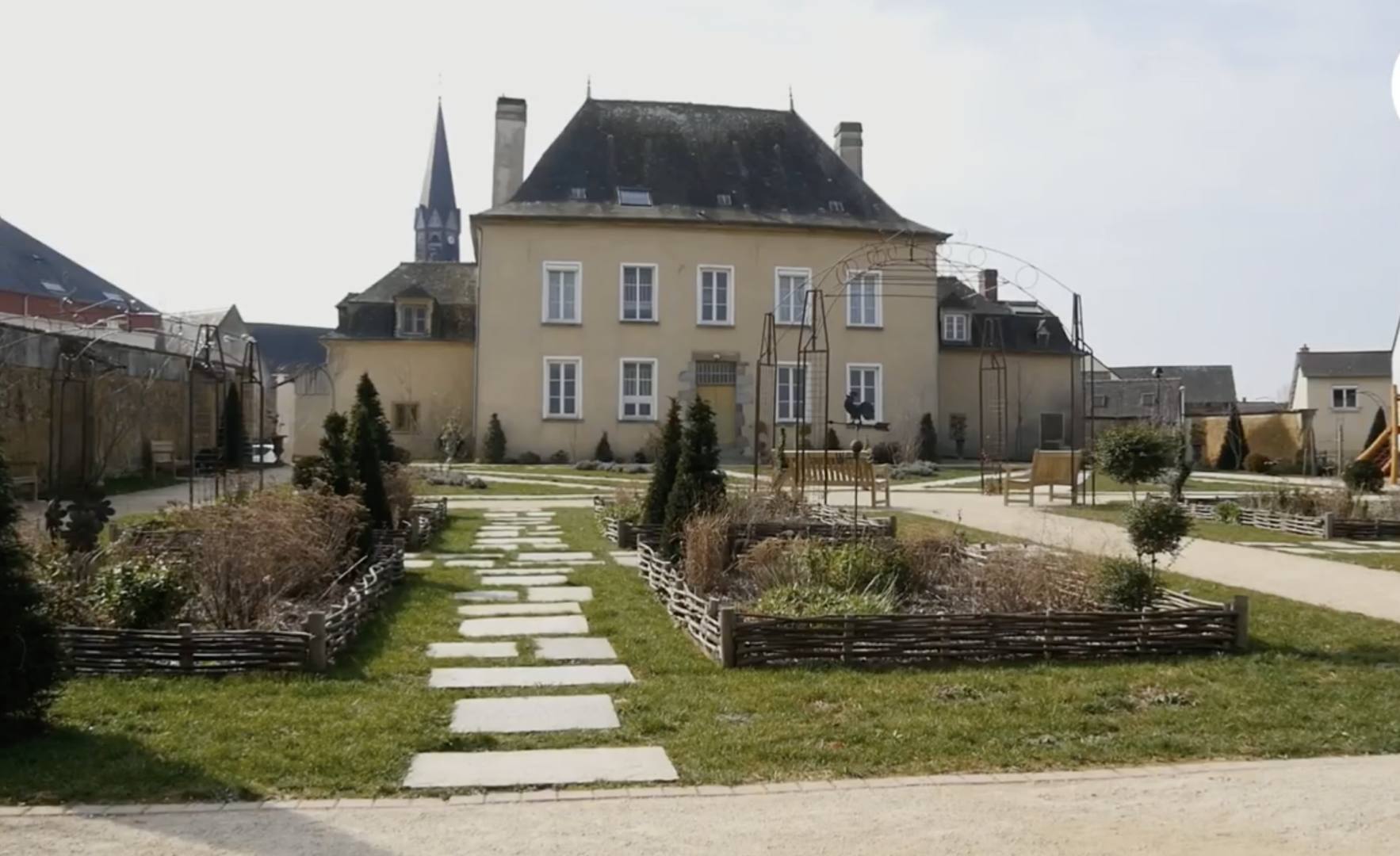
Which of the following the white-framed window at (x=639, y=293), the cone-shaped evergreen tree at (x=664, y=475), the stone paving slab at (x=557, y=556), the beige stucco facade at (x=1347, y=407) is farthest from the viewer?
the beige stucco facade at (x=1347, y=407)

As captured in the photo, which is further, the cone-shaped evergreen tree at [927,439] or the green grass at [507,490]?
the cone-shaped evergreen tree at [927,439]

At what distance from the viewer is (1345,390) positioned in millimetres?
45375

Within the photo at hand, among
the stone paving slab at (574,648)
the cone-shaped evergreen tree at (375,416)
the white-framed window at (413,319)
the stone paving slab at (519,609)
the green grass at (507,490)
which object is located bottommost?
the stone paving slab at (574,648)

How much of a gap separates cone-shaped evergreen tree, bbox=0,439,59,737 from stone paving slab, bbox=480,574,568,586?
16.2 ft

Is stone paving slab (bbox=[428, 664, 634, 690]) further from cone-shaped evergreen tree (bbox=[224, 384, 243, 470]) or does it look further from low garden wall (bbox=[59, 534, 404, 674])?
cone-shaped evergreen tree (bbox=[224, 384, 243, 470])

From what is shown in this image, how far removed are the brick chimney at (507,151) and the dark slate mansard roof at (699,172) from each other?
2.10m

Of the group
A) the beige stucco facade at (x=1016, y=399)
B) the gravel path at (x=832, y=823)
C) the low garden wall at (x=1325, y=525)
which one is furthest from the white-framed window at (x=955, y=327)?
the gravel path at (x=832, y=823)

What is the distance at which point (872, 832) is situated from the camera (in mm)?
4102

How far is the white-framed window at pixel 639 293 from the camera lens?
33.8 metres

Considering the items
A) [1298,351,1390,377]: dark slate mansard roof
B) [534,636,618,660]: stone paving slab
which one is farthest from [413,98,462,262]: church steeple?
[534,636,618,660]: stone paving slab

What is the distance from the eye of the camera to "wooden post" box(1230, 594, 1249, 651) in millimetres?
7148

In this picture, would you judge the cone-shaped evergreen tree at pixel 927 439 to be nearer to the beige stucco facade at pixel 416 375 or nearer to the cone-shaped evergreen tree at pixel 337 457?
the beige stucco facade at pixel 416 375

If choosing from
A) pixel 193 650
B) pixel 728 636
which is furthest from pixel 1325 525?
pixel 193 650

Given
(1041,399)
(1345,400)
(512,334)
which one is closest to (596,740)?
(512,334)
